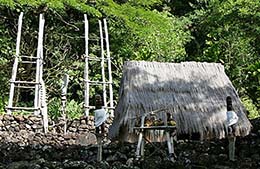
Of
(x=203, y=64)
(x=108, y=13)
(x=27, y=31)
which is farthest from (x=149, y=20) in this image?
(x=203, y=64)

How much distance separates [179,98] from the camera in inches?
313

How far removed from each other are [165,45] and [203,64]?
6228 mm

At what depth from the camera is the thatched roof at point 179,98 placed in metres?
7.63

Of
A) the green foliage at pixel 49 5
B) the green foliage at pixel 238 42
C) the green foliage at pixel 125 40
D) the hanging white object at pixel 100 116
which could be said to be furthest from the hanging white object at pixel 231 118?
the green foliage at pixel 49 5

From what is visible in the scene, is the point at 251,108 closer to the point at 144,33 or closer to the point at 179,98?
the point at 144,33

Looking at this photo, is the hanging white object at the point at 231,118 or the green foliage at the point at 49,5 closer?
the hanging white object at the point at 231,118

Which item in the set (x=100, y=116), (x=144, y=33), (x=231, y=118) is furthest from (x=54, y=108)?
(x=231, y=118)

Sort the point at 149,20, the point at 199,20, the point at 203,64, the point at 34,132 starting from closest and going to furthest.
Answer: the point at 203,64
the point at 34,132
the point at 149,20
the point at 199,20

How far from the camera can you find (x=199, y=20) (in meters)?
17.1

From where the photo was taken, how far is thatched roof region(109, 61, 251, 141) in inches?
300

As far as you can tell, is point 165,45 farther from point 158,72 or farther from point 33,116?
point 158,72

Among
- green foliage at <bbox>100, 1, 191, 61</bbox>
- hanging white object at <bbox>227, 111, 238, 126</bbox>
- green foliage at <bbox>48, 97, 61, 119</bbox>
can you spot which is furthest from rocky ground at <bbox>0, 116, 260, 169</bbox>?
green foliage at <bbox>100, 1, 191, 61</bbox>

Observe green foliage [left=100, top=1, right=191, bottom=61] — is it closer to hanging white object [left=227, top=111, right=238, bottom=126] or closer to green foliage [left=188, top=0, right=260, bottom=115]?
green foliage [left=188, top=0, right=260, bottom=115]

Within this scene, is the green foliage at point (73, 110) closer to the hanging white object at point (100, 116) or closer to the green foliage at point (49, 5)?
the green foliage at point (49, 5)
